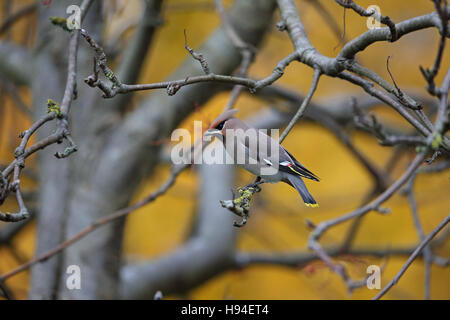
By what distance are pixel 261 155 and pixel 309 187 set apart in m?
4.12

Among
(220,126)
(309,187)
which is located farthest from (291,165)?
(309,187)

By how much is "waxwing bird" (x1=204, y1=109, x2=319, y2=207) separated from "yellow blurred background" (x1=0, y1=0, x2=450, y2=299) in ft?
10.8

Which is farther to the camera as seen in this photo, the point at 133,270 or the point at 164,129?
the point at 133,270

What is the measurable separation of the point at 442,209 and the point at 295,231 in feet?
6.37

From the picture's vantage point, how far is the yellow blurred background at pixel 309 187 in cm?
578

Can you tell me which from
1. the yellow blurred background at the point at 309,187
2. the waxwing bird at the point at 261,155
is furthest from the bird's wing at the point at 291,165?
the yellow blurred background at the point at 309,187

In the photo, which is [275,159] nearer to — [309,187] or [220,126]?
[220,126]

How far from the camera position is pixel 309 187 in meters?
6.09

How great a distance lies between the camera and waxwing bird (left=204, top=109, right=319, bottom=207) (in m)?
2.04

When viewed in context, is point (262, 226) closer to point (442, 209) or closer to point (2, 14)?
point (442, 209)

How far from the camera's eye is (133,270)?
4.50m

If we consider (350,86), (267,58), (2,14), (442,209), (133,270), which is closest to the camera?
(133,270)
